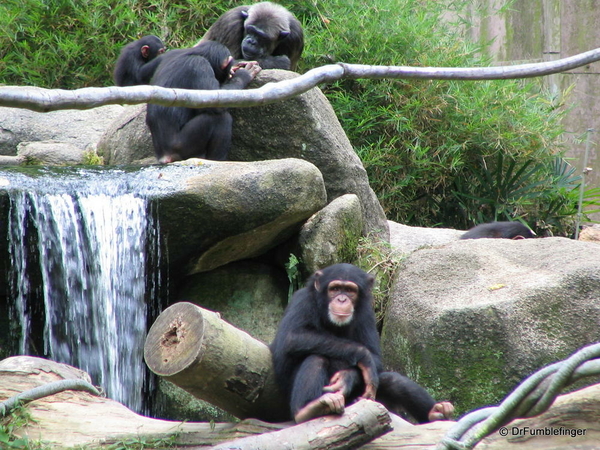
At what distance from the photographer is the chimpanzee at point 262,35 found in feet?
27.1

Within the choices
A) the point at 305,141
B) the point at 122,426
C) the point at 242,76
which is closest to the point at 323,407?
the point at 122,426

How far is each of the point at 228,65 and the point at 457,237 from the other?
9.48ft

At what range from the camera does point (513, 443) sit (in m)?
2.80

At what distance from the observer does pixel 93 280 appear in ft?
18.4

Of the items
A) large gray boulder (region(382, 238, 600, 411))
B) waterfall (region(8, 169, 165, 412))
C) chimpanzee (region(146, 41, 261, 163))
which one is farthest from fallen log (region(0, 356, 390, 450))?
chimpanzee (region(146, 41, 261, 163))

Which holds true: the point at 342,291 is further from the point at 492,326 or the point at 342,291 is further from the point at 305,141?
the point at 305,141

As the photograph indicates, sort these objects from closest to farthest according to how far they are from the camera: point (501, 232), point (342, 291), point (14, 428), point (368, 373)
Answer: point (14, 428), point (368, 373), point (342, 291), point (501, 232)

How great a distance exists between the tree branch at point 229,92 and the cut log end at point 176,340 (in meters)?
0.91

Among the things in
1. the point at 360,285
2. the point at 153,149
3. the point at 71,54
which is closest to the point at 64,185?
the point at 153,149

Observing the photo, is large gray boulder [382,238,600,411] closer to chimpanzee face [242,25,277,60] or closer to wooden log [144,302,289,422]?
wooden log [144,302,289,422]

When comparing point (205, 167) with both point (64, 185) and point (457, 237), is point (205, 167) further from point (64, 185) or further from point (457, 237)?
point (457, 237)

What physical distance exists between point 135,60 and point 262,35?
1366 mm

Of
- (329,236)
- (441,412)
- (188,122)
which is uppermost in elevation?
(188,122)

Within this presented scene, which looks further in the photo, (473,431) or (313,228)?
(313,228)
